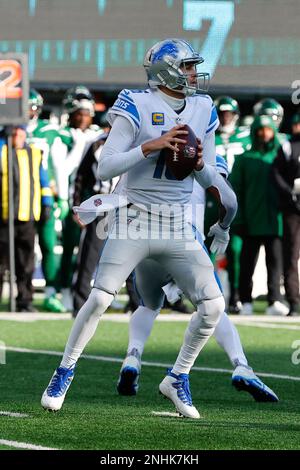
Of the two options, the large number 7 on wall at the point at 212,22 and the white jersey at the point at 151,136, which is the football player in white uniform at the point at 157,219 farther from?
the large number 7 on wall at the point at 212,22

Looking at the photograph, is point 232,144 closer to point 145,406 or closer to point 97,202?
point 145,406

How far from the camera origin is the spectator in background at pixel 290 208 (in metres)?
14.0

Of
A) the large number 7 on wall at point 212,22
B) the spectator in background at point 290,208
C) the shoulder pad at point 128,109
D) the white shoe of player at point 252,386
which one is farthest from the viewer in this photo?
the large number 7 on wall at point 212,22

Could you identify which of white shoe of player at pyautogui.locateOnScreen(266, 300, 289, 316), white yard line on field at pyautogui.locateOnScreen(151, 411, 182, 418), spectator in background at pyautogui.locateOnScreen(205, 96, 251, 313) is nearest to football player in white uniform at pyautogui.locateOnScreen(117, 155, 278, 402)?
white yard line on field at pyautogui.locateOnScreen(151, 411, 182, 418)

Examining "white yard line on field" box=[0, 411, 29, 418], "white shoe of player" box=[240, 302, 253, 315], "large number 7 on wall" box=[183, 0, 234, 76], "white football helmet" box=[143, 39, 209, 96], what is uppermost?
"white football helmet" box=[143, 39, 209, 96]

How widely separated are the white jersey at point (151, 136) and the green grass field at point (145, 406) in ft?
3.55

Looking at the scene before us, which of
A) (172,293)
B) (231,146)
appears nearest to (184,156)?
(172,293)

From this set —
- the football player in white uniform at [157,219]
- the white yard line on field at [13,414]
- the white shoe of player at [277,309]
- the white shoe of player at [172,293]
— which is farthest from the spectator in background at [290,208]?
the white yard line on field at [13,414]

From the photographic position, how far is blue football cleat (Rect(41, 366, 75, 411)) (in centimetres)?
720

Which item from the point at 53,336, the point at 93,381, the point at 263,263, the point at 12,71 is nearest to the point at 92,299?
the point at 93,381

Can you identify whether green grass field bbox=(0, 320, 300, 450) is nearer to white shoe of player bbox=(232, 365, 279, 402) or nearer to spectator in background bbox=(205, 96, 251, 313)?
white shoe of player bbox=(232, 365, 279, 402)

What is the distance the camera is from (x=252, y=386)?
312 inches

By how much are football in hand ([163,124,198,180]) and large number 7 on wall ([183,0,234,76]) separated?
9631 millimetres
